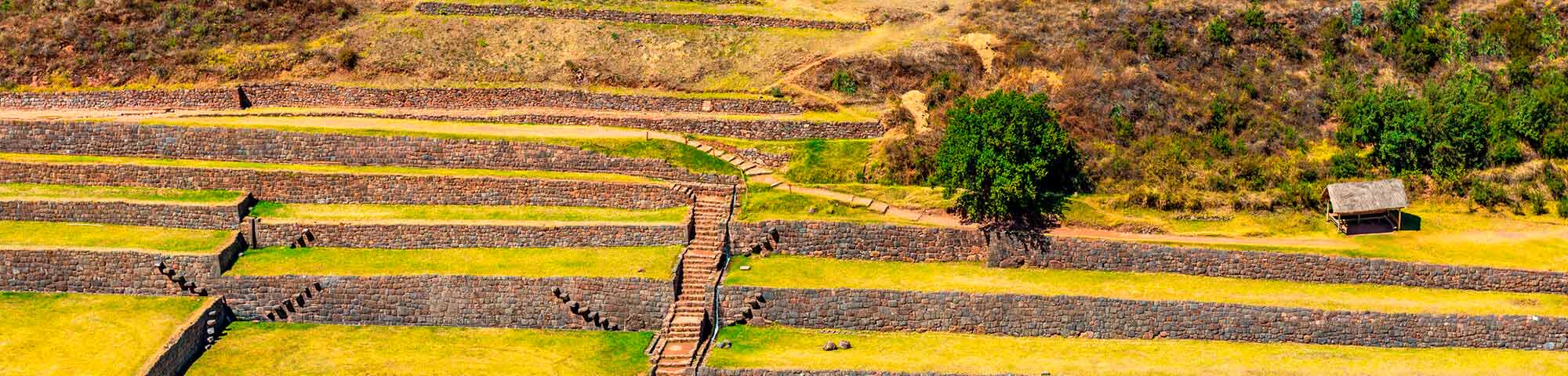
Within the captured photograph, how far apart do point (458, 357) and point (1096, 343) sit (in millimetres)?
18784

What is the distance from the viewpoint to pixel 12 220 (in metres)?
63.8

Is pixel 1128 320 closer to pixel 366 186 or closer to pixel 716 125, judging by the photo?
pixel 716 125

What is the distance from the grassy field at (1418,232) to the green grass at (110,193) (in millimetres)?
28627

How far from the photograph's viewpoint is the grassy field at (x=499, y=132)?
67.0m

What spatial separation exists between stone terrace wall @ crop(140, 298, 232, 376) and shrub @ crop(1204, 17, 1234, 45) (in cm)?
3863

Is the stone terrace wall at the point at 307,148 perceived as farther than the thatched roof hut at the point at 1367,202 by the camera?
Yes

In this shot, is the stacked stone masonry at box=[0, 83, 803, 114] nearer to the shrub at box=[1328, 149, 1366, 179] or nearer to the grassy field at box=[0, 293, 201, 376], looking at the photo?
the grassy field at box=[0, 293, 201, 376]

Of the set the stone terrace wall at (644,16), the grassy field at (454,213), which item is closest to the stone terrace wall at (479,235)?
the grassy field at (454,213)

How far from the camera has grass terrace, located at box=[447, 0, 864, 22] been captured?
259 ft

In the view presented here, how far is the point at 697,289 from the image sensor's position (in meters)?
Answer: 59.3

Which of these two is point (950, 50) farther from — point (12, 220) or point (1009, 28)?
point (12, 220)

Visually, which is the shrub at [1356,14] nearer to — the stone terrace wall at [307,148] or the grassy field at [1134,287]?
the grassy field at [1134,287]

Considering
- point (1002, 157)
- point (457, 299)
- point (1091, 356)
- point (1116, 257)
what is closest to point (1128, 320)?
point (1091, 356)

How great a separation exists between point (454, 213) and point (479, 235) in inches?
92.4
